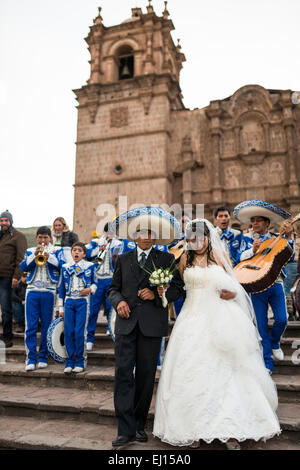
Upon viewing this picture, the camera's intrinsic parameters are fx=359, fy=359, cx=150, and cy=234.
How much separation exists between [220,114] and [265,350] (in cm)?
1925

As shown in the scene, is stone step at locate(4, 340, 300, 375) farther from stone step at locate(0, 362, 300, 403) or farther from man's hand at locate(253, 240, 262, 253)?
man's hand at locate(253, 240, 262, 253)

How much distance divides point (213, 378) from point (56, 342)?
290cm

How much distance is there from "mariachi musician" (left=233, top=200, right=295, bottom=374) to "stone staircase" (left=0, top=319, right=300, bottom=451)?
11.4 inches

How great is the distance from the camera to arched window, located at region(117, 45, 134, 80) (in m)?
24.0

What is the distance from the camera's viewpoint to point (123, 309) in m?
3.49

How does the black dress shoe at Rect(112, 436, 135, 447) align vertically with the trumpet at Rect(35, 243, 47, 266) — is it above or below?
below

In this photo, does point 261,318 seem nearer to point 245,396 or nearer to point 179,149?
point 245,396

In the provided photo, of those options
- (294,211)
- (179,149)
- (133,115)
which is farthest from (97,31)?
(294,211)

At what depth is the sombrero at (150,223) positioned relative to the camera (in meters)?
3.77

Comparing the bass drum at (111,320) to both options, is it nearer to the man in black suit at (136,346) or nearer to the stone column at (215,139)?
the man in black suit at (136,346)

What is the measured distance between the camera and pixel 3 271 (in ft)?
21.2

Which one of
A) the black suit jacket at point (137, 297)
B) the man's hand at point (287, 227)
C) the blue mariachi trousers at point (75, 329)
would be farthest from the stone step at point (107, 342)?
the black suit jacket at point (137, 297)

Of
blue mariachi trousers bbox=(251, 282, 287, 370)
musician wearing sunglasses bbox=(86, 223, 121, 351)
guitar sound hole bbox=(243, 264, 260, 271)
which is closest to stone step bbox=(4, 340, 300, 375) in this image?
blue mariachi trousers bbox=(251, 282, 287, 370)

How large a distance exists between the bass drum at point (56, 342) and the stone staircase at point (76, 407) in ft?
0.64
